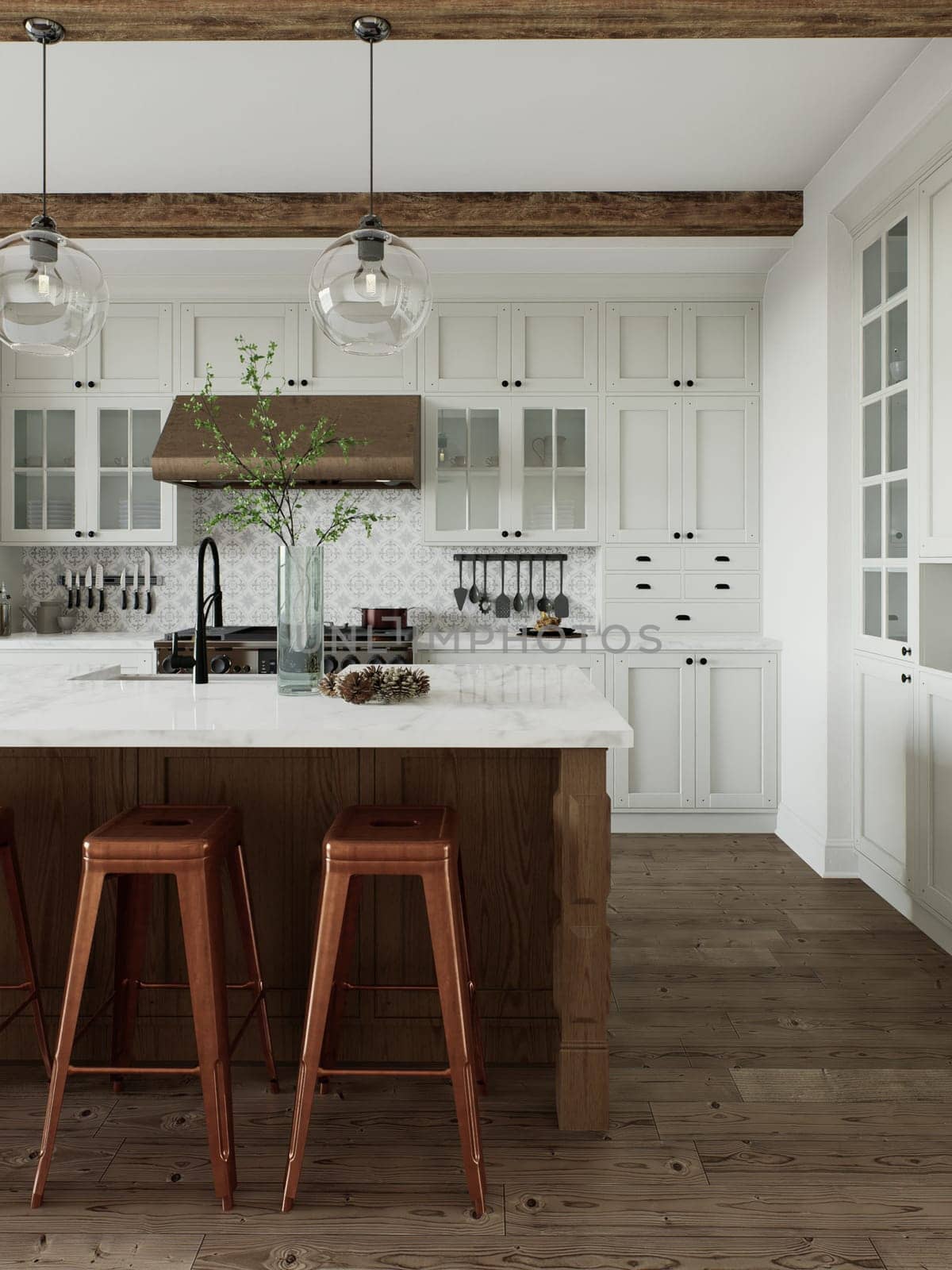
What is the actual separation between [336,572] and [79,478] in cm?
136

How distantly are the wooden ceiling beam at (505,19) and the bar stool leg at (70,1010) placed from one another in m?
2.15

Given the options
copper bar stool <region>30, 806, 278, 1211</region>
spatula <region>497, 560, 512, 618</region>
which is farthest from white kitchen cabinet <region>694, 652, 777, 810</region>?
copper bar stool <region>30, 806, 278, 1211</region>

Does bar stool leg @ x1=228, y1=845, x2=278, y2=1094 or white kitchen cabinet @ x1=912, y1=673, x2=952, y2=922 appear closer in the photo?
bar stool leg @ x1=228, y1=845, x2=278, y2=1094

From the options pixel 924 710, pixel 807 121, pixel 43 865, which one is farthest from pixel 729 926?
pixel 807 121

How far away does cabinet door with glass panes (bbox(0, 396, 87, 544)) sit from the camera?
474cm

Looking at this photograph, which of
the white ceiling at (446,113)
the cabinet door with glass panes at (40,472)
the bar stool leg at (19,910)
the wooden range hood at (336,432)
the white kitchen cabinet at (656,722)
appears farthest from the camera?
the cabinet door with glass panes at (40,472)

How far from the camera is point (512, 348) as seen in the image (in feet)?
15.3

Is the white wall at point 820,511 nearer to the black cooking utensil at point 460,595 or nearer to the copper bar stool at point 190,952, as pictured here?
the black cooking utensil at point 460,595

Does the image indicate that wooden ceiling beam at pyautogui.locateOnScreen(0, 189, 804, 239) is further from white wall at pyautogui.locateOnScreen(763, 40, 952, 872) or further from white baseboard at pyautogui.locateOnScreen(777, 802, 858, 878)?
white baseboard at pyautogui.locateOnScreen(777, 802, 858, 878)

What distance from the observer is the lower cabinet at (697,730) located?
446 centimetres

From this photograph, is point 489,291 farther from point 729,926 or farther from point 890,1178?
point 890,1178

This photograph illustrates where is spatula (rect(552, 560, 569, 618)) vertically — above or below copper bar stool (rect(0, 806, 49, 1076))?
above

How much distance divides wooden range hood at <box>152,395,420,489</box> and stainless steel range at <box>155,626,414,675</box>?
0.73 meters

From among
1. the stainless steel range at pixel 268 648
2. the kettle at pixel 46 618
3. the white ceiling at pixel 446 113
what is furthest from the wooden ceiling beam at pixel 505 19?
the kettle at pixel 46 618
